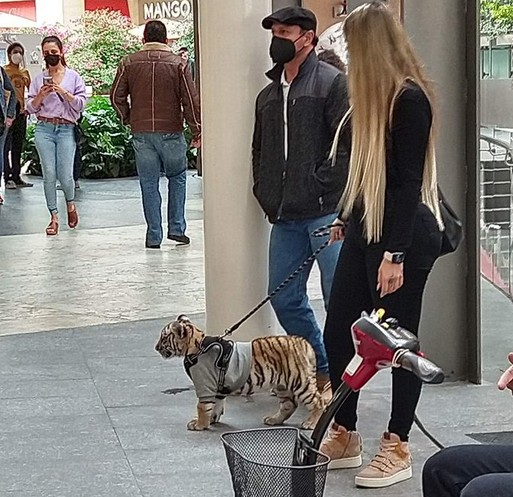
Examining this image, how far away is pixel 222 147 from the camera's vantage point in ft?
18.9

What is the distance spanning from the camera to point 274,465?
304 cm

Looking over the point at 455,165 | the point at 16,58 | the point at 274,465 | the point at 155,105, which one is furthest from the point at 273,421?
the point at 16,58

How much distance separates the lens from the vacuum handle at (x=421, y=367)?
2.71 meters

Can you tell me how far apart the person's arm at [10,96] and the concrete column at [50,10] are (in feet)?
55.0

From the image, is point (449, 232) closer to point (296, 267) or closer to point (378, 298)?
point (378, 298)

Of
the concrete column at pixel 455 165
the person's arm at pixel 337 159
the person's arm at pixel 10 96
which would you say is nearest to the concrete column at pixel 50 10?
the person's arm at pixel 10 96

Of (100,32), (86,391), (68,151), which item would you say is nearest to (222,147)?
(86,391)

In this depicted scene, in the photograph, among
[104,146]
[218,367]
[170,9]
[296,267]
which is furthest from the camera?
[170,9]

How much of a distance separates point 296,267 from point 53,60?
248 inches

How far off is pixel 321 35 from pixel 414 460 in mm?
4285

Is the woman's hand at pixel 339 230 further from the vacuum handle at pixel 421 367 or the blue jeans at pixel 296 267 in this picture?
the vacuum handle at pixel 421 367

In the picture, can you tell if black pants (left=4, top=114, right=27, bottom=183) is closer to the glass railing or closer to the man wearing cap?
the glass railing

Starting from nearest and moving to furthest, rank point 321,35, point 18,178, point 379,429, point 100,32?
point 379,429 < point 321,35 < point 18,178 < point 100,32

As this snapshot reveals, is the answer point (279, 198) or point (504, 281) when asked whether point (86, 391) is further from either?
point (504, 281)
